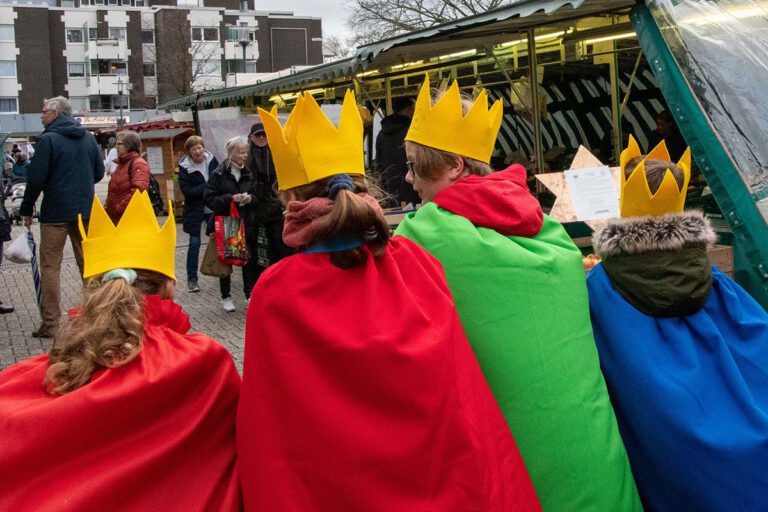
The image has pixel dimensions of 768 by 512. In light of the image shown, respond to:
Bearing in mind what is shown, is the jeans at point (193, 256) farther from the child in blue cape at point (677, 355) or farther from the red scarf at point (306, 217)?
the red scarf at point (306, 217)

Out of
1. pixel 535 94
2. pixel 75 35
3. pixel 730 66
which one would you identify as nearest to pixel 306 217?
pixel 730 66

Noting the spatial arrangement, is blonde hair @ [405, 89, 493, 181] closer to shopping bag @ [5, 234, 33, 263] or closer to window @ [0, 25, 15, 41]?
shopping bag @ [5, 234, 33, 263]

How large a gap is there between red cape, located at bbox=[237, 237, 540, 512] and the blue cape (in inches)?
22.6

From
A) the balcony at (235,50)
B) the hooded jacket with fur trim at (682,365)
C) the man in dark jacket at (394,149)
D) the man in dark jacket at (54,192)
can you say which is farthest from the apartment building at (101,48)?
the hooded jacket with fur trim at (682,365)

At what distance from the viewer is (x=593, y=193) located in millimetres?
4898

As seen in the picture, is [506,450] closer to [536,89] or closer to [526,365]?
[526,365]

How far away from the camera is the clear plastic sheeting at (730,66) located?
423 cm

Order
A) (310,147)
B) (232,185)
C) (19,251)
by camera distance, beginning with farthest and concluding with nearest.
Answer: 1. (232,185)
2. (19,251)
3. (310,147)

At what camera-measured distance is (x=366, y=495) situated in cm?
207

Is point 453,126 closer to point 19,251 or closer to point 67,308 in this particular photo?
point 19,251

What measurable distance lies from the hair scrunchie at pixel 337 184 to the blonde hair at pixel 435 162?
68 cm

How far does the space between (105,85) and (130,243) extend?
253 feet

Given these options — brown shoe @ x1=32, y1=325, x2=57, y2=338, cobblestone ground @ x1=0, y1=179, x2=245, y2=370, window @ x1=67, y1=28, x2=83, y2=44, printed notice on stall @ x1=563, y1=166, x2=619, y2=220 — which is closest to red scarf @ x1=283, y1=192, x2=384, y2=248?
printed notice on stall @ x1=563, y1=166, x2=619, y2=220

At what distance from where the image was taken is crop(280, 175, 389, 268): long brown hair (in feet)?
7.32
